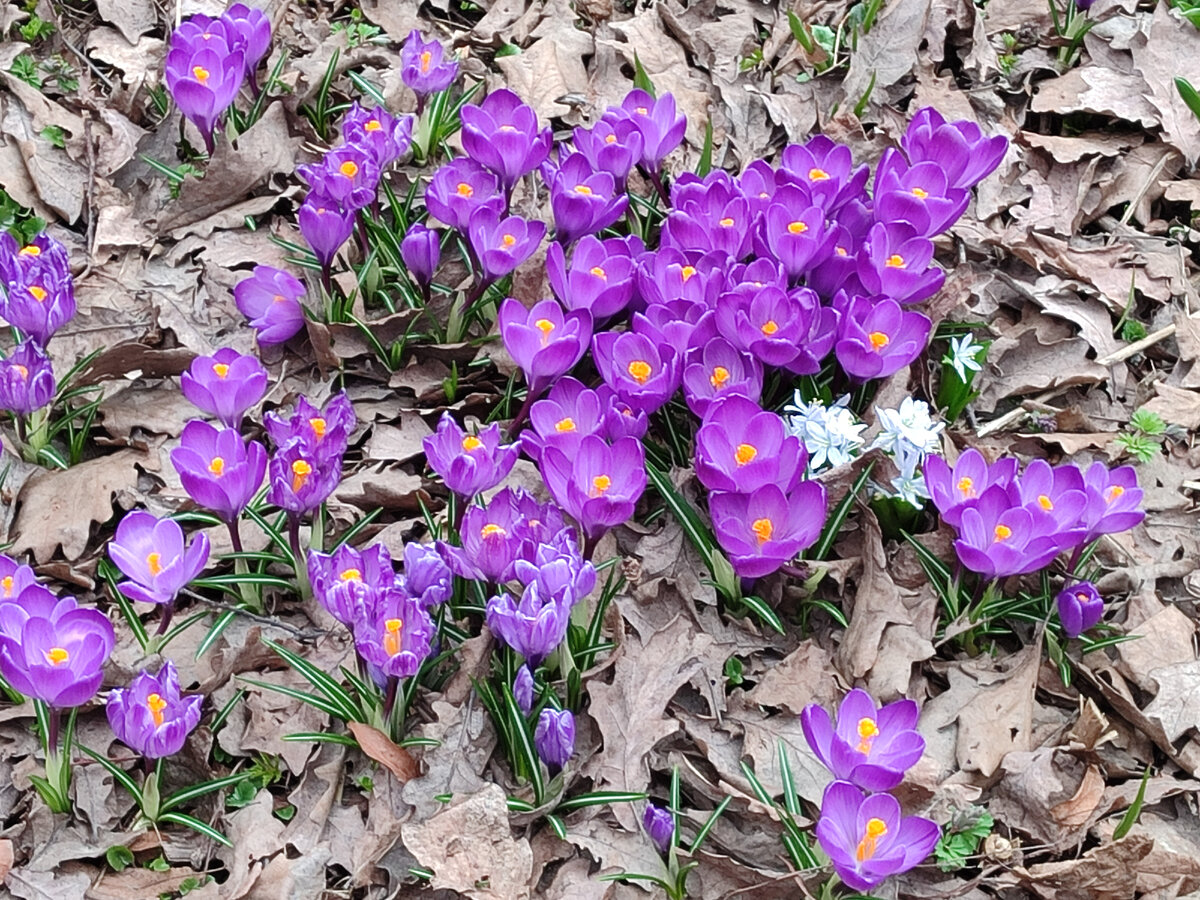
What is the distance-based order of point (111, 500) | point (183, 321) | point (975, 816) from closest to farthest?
point (975, 816) → point (111, 500) → point (183, 321)

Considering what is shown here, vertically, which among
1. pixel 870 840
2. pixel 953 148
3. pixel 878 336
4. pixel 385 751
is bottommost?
pixel 385 751

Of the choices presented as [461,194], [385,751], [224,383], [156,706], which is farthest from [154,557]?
[461,194]

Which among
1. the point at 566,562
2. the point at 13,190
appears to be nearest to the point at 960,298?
the point at 566,562

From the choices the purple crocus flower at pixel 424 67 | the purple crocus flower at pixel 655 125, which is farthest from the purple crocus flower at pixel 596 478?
the purple crocus flower at pixel 424 67

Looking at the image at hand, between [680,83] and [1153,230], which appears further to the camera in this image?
[680,83]

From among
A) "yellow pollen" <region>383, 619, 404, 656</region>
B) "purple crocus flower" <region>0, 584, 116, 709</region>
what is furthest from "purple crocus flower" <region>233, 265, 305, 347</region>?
"yellow pollen" <region>383, 619, 404, 656</region>

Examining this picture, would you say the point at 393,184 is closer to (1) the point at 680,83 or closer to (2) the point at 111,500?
(1) the point at 680,83

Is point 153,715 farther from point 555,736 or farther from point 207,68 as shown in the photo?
point 207,68
